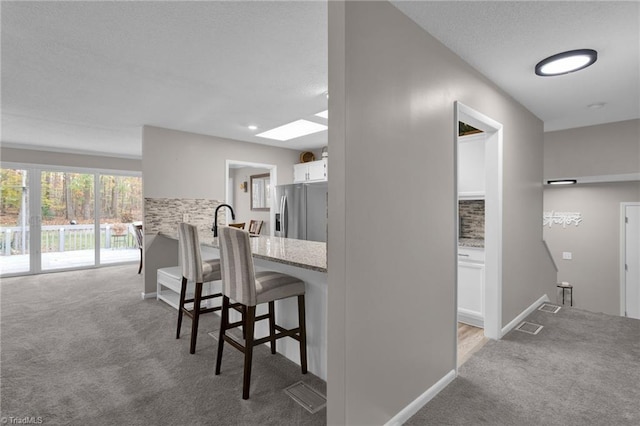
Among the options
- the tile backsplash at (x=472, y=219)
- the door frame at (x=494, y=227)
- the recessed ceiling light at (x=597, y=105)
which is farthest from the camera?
the tile backsplash at (x=472, y=219)

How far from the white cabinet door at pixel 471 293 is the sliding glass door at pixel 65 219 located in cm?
662

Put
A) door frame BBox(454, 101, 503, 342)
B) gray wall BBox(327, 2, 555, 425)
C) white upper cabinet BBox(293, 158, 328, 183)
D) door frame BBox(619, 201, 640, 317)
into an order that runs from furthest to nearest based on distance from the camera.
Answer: white upper cabinet BBox(293, 158, 328, 183) < door frame BBox(619, 201, 640, 317) < door frame BBox(454, 101, 503, 342) < gray wall BBox(327, 2, 555, 425)

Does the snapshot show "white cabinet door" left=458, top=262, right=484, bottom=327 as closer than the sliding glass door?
Yes

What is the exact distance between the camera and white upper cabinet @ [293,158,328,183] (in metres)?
5.36

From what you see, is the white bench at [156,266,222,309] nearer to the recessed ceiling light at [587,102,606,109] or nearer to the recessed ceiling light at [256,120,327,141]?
the recessed ceiling light at [256,120,327,141]

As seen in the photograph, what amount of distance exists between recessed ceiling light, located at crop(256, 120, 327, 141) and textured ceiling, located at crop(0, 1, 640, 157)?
33 centimetres

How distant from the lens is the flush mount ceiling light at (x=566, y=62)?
2207 mm

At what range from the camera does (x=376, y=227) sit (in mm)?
1673

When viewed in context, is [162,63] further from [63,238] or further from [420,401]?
[63,238]

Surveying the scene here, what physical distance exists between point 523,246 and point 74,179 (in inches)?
301

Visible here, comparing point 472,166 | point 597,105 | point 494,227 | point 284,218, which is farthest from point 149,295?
point 597,105

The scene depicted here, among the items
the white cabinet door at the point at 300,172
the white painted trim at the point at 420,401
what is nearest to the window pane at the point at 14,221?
the white cabinet door at the point at 300,172

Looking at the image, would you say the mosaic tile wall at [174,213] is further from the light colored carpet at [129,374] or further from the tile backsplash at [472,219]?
the tile backsplash at [472,219]

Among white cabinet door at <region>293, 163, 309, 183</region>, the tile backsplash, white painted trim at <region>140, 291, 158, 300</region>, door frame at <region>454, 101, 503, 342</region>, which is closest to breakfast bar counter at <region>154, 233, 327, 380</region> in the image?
door frame at <region>454, 101, 503, 342</region>
